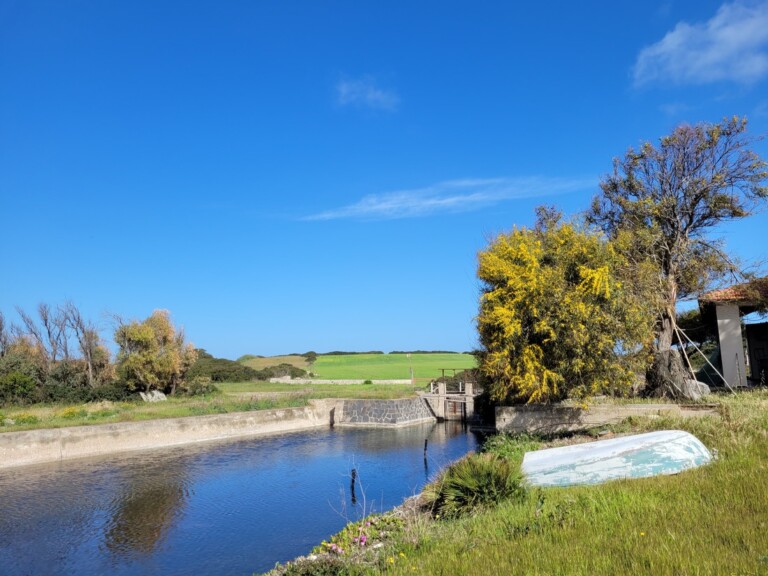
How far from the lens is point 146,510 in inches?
691

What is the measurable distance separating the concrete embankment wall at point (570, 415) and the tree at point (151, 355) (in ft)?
99.5

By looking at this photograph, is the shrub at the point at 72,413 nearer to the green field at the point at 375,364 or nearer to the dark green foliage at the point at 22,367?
the dark green foliage at the point at 22,367

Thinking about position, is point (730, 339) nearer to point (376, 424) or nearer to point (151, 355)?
point (376, 424)

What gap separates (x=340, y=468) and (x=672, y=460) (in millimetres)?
16309

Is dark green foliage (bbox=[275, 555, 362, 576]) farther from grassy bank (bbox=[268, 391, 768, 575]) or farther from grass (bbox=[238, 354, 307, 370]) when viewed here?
grass (bbox=[238, 354, 307, 370])

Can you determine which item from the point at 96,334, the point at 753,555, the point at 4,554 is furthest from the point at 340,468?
the point at 96,334

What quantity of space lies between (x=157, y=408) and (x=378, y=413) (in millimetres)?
14534

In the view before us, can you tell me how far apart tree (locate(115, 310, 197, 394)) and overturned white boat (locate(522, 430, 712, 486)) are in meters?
37.5

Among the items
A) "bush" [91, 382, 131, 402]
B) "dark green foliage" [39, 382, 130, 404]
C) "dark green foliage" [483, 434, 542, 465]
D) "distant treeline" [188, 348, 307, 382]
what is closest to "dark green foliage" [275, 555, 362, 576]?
"dark green foliage" [483, 434, 542, 465]

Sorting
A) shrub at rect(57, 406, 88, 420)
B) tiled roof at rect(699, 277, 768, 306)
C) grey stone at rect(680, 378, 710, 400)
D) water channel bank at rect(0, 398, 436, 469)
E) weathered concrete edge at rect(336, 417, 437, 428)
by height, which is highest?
tiled roof at rect(699, 277, 768, 306)

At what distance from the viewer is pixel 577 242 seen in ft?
69.6

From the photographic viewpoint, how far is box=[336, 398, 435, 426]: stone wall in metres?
38.7

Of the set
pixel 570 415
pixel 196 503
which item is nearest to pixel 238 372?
pixel 196 503

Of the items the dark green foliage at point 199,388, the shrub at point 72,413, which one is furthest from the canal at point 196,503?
the dark green foliage at point 199,388
